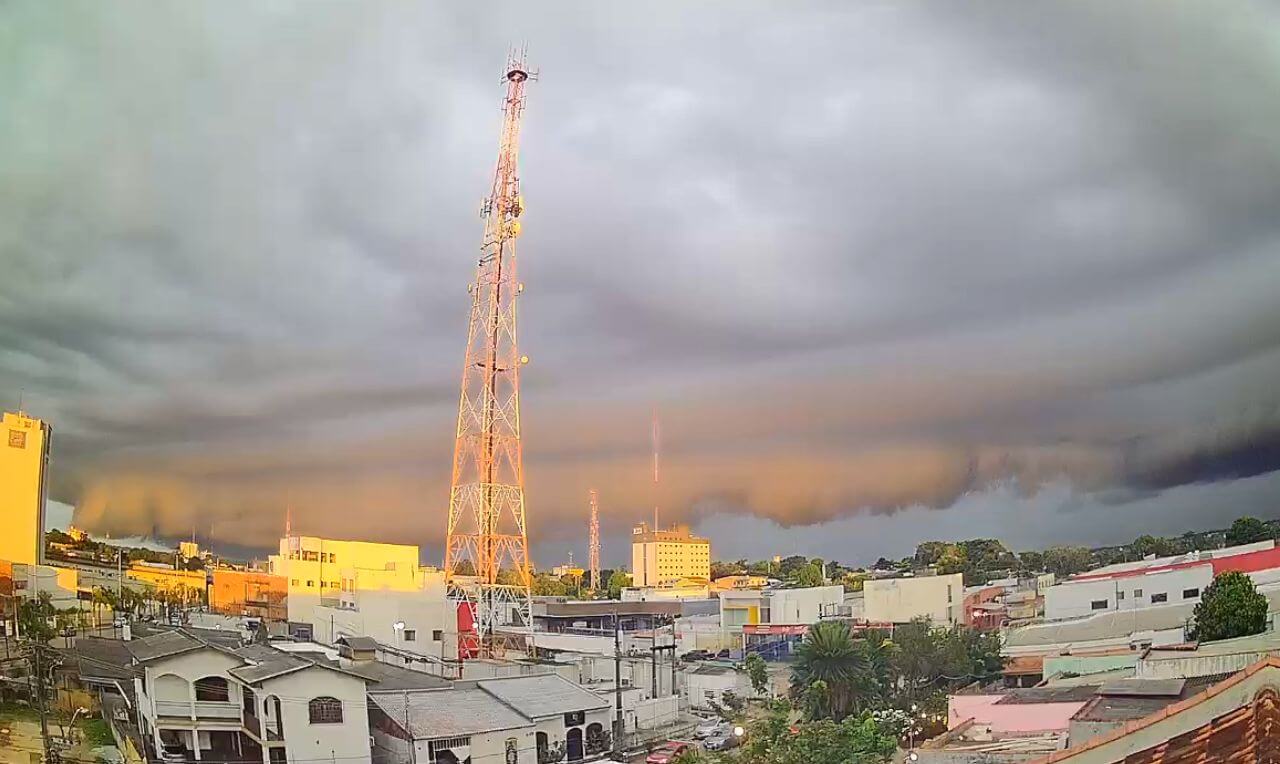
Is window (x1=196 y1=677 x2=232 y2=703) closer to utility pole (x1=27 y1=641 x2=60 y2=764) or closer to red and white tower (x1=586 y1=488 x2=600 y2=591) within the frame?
utility pole (x1=27 y1=641 x2=60 y2=764)

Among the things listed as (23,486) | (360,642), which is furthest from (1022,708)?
(23,486)

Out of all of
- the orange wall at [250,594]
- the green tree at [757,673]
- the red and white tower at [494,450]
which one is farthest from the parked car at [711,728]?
the orange wall at [250,594]

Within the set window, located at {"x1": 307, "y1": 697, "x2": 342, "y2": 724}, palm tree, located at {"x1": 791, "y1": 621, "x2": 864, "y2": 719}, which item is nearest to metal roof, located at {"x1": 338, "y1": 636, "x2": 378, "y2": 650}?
window, located at {"x1": 307, "y1": 697, "x2": 342, "y2": 724}

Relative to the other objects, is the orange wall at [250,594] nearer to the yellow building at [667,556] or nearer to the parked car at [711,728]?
the yellow building at [667,556]

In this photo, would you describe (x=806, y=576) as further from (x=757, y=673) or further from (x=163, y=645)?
(x=163, y=645)

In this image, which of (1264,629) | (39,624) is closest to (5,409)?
(39,624)

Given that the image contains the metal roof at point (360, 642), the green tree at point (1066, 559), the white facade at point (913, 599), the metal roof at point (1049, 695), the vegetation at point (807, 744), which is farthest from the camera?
the green tree at point (1066, 559)

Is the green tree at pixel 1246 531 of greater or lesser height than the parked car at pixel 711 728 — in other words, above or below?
above
